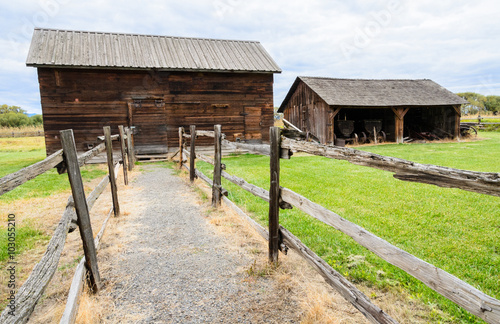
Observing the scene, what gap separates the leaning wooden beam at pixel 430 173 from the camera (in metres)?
1.78

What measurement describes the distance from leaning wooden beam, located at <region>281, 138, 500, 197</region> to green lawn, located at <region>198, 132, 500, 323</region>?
1.47m

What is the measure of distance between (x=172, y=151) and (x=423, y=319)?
13.4 m

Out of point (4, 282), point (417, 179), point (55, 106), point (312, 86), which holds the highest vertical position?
point (312, 86)

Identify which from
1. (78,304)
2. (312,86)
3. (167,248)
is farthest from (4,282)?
(312,86)

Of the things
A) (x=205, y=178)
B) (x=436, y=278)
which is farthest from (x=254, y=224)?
(x=205, y=178)

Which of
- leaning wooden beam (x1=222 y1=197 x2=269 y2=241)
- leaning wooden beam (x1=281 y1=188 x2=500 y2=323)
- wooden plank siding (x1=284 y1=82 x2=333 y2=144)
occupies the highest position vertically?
wooden plank siding (x1=284 y1=82 x2=333 y2=144)

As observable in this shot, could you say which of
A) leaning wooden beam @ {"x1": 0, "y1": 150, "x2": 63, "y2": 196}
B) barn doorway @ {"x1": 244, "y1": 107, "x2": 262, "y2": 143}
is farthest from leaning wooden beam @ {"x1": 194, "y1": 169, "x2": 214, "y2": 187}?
barn doorway @ {"x1": 244, "y1": 107, "x2": 262, "y2": 143}

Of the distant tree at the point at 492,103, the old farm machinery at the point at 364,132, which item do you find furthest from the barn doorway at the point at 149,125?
the distant tree at the point at 492,103

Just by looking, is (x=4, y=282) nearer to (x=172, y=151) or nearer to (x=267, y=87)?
(x=172, y=151)

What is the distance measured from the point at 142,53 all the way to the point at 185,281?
46.2 ft

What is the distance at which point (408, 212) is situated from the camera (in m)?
5.84

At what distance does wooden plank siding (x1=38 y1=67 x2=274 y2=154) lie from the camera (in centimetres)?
1354

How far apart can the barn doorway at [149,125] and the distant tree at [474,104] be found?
59.5m

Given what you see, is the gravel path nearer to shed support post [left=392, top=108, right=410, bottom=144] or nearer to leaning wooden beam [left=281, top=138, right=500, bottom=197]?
leaning wooden beam [left=281, top=138, right=500, bottom=197]
